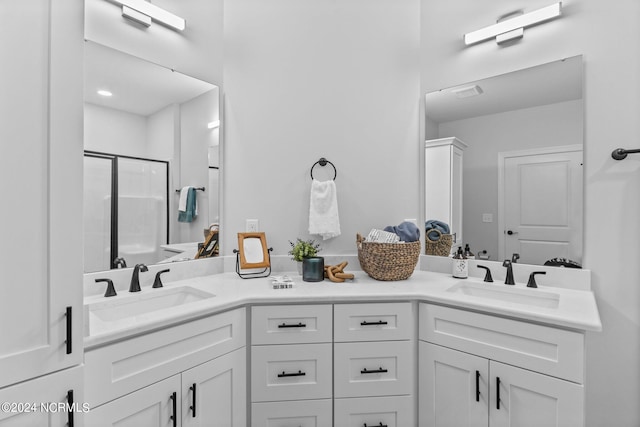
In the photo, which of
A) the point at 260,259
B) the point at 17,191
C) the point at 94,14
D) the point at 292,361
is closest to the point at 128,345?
the point at 17,191

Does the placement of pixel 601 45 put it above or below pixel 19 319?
above

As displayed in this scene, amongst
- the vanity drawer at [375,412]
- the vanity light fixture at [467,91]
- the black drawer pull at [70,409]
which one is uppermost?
the vanity light fixture at [467,91]

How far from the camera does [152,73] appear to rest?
1.79 m

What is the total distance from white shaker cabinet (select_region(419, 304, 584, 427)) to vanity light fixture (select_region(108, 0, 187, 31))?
2.03 metres

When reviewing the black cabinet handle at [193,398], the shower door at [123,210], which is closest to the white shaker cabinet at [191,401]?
the black cabinet handle at [193,398]

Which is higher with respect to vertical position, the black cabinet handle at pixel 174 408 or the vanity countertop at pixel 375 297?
the vanity countertop at pixel 375 297

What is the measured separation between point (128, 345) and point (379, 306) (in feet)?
3.44

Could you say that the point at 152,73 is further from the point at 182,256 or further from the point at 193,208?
the point at 182,256

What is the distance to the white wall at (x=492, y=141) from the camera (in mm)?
1737

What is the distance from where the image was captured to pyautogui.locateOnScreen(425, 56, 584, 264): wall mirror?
66.9 inches

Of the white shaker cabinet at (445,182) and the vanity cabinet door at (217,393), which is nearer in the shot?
the vanity cabinet door at (217,393)

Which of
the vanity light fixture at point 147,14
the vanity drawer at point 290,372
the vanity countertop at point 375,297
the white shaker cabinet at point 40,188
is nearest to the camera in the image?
the white shaker cabinet at point 40,188

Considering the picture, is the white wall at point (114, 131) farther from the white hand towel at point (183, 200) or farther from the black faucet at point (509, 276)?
the black faucet at point (509, 276)

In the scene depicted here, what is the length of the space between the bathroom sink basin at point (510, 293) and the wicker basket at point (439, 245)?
33 cm
